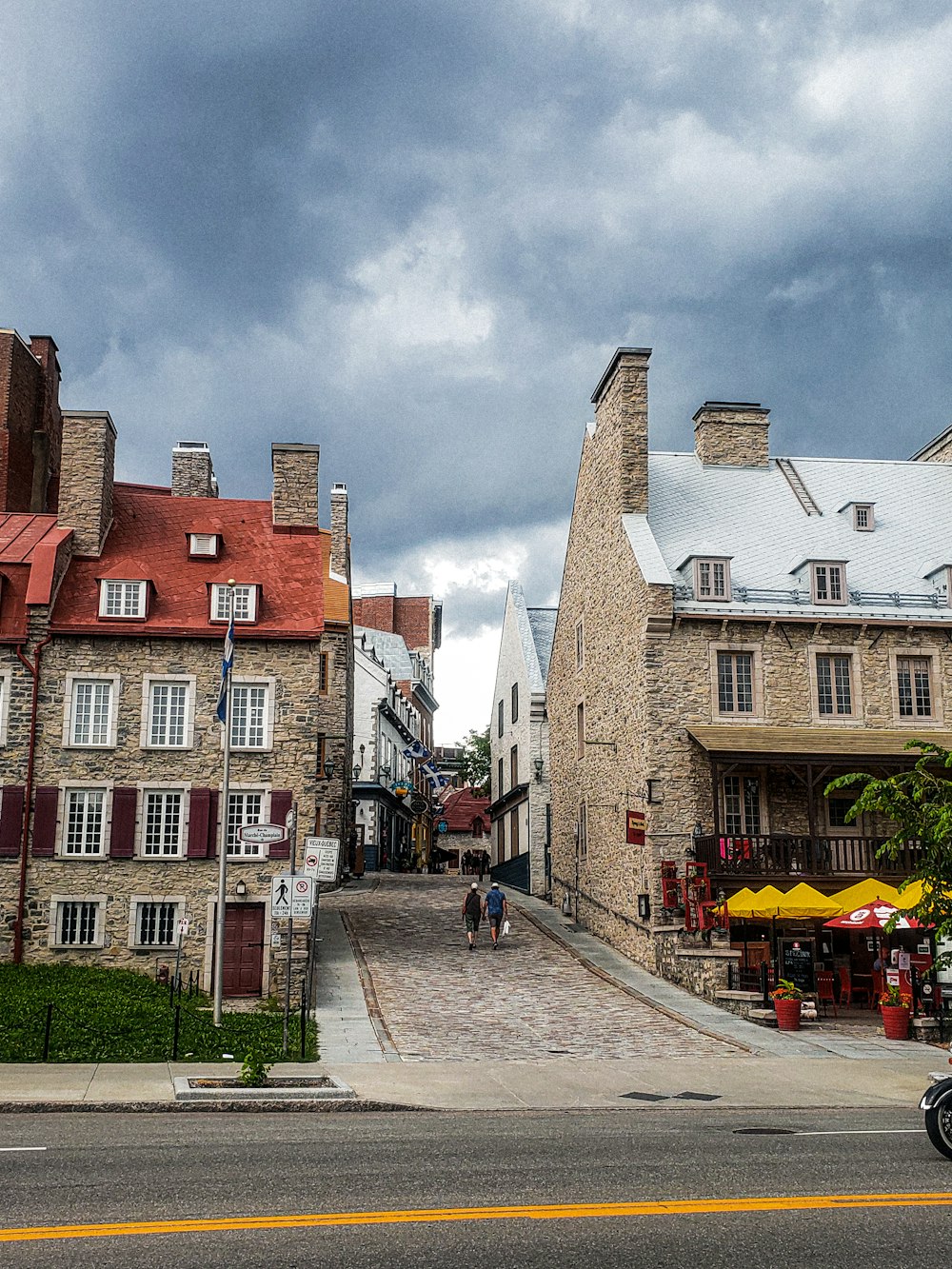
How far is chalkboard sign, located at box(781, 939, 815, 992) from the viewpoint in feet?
82.8

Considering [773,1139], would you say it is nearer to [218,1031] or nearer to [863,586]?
[218,1031]

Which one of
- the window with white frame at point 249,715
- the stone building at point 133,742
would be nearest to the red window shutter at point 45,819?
the stone building at point 133,742

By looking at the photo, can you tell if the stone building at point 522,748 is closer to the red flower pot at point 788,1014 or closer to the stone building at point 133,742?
the stone building at point 133,742

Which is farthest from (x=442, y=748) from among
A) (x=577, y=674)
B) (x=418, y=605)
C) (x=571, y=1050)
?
(x=571, y=1050)

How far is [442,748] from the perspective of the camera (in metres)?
117

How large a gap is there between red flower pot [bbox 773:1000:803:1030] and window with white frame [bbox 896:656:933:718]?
30.5ft

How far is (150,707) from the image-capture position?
1123 inches

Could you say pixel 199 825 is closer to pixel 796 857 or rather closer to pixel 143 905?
pixel 143 905

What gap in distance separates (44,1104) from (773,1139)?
829 centimetres

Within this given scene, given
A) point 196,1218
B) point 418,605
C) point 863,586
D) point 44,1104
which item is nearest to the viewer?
point 196,1218

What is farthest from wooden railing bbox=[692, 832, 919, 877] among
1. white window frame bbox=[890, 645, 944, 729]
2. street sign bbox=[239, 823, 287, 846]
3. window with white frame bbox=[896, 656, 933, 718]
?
street sign bbox=[239, 823, 287, 846]

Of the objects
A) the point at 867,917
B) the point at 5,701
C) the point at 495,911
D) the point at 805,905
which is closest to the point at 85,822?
the point at 5,701

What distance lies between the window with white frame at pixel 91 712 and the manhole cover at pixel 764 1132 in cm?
1879

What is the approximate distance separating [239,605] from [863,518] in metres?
16.7
